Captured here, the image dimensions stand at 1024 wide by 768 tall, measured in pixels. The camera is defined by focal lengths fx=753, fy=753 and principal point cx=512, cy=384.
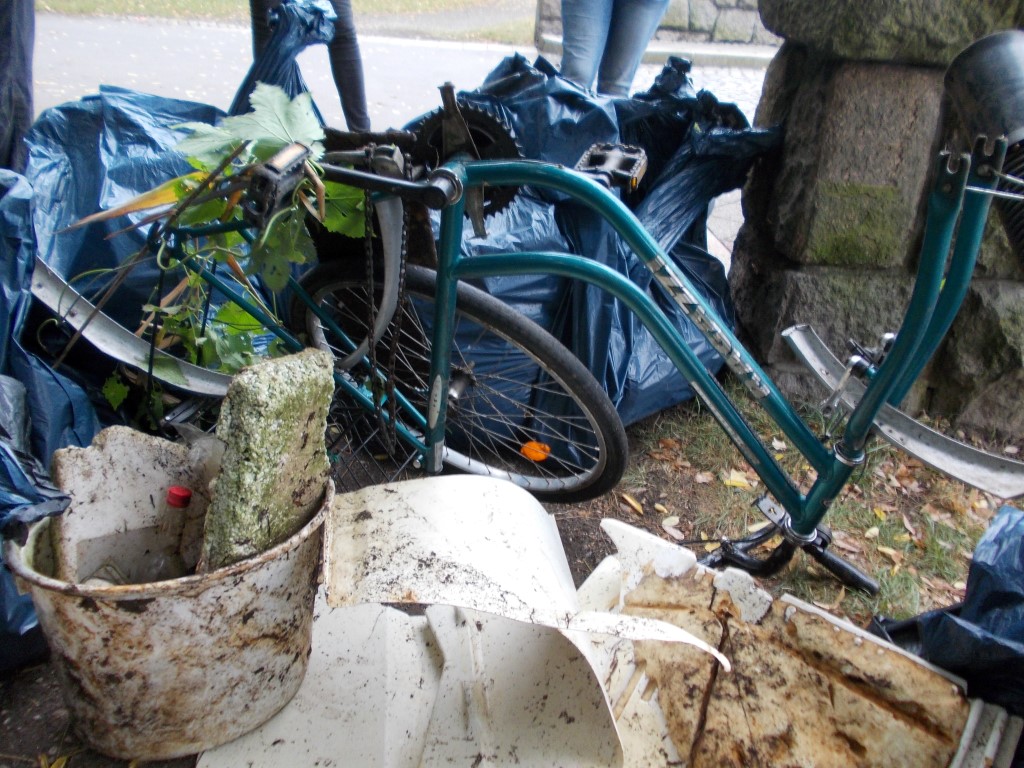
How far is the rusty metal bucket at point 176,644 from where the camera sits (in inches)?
50.7

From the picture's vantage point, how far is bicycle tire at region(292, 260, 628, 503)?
200 cm

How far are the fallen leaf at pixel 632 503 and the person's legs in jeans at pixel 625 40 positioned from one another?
1776 mm

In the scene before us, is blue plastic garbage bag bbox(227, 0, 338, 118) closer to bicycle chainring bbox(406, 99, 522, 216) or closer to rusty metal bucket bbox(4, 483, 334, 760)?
bicycle chainring bbox(406, 99, 522, 216)

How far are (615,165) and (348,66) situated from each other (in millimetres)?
1698

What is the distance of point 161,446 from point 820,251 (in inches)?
82.8

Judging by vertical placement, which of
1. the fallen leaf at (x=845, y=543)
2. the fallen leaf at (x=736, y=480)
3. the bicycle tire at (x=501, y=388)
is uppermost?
the bicycle tire at (x=501, y=388)

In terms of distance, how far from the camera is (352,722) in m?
1.60

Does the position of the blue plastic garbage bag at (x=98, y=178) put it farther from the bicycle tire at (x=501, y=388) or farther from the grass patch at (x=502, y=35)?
the grass patch at (x=502, y=35)

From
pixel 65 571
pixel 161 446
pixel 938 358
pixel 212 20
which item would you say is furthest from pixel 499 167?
pixel 212 20

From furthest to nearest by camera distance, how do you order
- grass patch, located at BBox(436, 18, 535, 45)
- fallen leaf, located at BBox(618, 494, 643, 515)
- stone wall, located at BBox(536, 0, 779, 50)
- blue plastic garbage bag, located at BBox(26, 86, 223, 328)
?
stone wall, located at BBox(536, 0, 779, 50)
grass patch, located at BBox(436, 18, 535, 45)
fallen leaf, located at BBox(618, 494, 643, 515)
blue plastic garbage bag, located at BBox(26, 86, 223, 328)

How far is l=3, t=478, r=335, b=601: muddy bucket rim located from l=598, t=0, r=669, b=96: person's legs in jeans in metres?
2.52

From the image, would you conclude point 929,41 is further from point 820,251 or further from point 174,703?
point 174,703

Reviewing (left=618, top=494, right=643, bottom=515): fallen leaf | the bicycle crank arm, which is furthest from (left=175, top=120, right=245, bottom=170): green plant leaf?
(left=618, top=494, right=643, bottom=515): fallen leaf

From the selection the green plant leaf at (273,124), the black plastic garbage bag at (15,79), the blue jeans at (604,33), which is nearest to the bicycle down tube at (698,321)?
the green plant leaf at (273,124)
